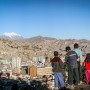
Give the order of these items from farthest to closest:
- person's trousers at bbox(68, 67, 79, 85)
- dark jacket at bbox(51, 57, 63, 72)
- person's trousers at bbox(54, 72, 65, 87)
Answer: person's trousers at bbox(68, 67, 79, 85) → person's trousers at bbox(54, 72, 65, 87) → dark jacket at bbox(51, 57, 63, 72)

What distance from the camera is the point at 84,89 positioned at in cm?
1355

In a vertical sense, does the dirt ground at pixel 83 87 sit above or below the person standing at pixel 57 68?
below

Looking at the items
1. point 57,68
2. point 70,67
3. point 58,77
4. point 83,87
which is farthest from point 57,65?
point 83,87

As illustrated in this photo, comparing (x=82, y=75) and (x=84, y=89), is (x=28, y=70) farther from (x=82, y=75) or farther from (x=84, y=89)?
(x=84, y=89)

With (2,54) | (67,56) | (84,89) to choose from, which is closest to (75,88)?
(84,89)

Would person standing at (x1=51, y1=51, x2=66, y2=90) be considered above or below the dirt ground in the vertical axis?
above

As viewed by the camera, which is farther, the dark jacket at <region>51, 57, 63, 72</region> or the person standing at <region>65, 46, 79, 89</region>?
the person standing at <region>65, 46, 79, 89</region>

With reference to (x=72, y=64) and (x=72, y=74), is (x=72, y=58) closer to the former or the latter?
(x=72, y=64)

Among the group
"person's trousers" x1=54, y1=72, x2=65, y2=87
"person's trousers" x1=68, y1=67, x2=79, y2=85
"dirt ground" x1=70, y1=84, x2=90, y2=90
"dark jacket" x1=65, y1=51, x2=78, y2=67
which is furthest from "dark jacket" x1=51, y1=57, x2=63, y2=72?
"dirt ground" x1=70, y1=84, x2=90, y2=90

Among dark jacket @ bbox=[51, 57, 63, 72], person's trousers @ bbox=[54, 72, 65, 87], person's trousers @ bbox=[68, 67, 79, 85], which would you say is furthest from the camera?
person's trousers @ bbox=[68, 67, 79, 85]

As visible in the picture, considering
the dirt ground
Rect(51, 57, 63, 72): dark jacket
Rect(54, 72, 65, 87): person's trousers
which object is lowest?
the dirt ground

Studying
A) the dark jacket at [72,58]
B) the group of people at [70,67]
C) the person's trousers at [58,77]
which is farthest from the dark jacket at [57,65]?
the dark jacket at [72,58]

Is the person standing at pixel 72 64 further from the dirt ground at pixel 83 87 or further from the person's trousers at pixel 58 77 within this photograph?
the person's trousers at pixel 58 77

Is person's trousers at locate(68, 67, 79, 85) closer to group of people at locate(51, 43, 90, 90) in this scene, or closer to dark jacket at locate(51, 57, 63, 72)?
group of people at locate(51, 43, 90, 90)
